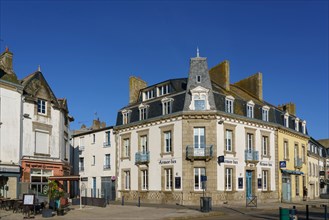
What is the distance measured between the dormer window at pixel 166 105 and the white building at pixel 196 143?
0.09 m

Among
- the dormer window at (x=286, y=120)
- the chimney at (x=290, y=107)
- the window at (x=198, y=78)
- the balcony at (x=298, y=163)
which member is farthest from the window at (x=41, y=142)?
the chimney at (x=290, y=107)

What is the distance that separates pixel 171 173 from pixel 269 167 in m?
9.55

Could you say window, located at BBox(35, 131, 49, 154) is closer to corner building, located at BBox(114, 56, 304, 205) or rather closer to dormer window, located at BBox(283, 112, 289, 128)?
corner building, located at BBox(114, 56, 304, 205)

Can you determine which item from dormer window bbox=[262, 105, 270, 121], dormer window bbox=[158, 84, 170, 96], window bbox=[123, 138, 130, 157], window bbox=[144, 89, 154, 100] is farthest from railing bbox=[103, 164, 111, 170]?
dormer window bbox=[262, 105, 270, 121]

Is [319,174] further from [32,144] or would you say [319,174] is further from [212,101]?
[32,144]

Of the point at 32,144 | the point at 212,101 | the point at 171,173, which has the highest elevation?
the point at 212,101

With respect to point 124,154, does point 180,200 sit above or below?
below

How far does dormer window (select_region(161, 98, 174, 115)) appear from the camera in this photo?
3331cm

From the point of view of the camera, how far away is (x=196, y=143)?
31516 millimetres

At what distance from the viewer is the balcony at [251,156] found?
33.5m

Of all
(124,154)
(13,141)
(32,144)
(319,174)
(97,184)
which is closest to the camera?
(13,141)

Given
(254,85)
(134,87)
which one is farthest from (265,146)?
(134,87)

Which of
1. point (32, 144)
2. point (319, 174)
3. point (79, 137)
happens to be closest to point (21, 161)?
point (32, 144)

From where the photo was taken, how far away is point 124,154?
3734 centimetres
